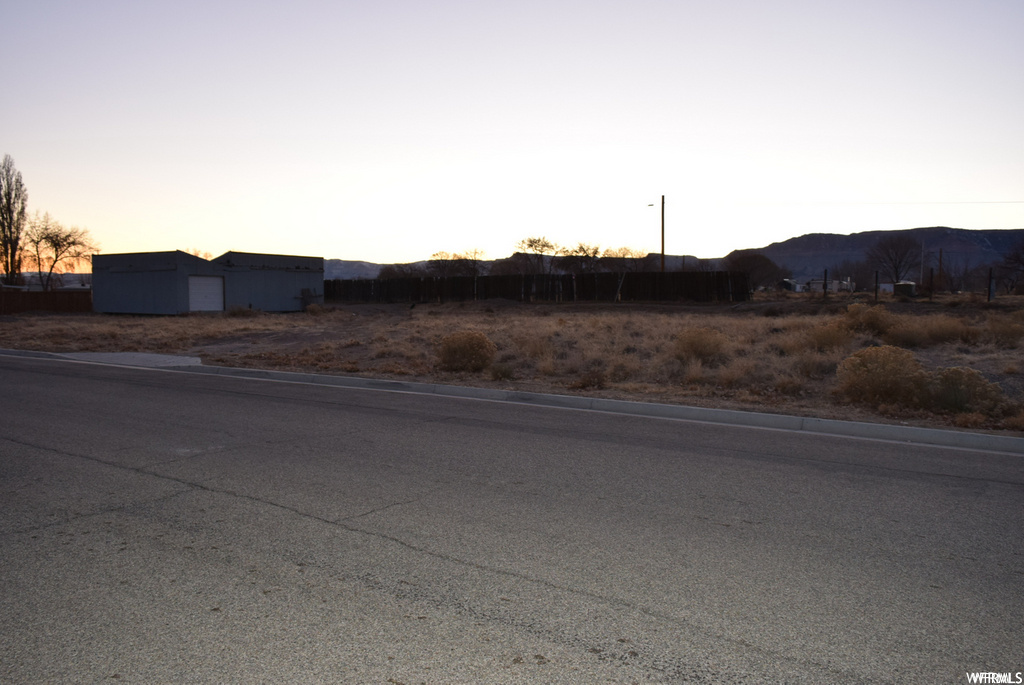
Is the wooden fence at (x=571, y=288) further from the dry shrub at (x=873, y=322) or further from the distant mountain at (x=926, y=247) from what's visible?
the distant mountain at (x=926, y=247)

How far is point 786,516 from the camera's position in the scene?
19.6 ft

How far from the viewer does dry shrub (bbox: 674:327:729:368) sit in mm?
17969

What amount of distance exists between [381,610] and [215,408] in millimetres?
8314

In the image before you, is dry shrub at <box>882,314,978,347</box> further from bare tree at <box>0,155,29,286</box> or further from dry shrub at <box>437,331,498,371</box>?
bare tree at <box>0,155,29,286</box>

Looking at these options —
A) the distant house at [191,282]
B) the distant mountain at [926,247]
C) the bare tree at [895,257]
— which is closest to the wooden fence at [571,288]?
the distant house at [191,282]

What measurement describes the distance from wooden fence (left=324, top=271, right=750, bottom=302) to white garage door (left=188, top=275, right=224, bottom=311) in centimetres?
1711

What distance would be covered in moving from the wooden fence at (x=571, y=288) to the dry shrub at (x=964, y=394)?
1535 inches

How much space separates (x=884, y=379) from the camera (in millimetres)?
12000

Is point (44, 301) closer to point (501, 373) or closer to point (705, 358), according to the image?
point (501, 373)

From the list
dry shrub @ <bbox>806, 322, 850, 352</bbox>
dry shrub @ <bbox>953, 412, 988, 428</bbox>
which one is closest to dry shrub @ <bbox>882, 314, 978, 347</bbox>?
dry shrub @ <bbox>806, 322, 850, 352</bbox>

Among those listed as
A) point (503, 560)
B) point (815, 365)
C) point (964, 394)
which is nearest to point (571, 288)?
point (815, 365)

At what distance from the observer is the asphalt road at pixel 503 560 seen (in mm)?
3631

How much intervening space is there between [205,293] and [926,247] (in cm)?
16114

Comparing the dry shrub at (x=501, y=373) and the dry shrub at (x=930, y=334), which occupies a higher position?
the dry shrub at (x=930, y=334)
